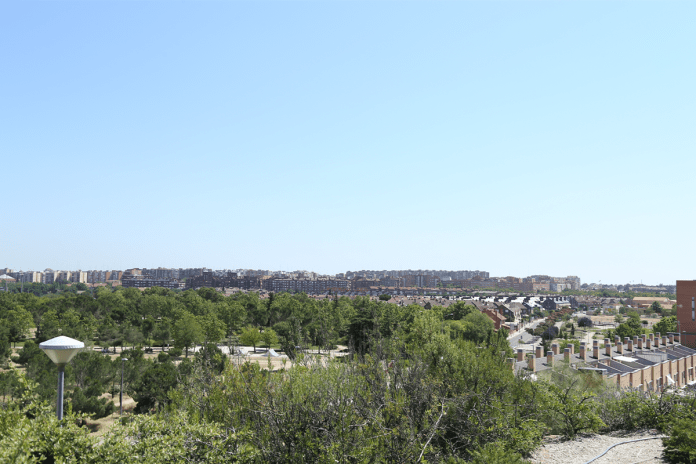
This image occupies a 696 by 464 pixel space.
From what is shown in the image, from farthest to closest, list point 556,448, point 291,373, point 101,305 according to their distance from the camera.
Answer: point 101,305
point 556,448
point 291,373

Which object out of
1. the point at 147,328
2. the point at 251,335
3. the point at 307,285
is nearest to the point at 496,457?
the point at 251,335

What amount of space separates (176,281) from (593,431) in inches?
7307

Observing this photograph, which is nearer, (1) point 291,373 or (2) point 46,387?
(1) point 291,373

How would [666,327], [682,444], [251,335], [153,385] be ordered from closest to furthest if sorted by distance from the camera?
[682,444] < [153,385] < [251,335] < [666,327]

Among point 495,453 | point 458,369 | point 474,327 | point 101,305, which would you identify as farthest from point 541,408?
point 101,305

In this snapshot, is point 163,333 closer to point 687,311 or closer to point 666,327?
point 687,311

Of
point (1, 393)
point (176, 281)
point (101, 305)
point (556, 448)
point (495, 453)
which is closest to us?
point (495, 453)

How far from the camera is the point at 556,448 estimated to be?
920cm

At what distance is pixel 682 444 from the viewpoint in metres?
7.45

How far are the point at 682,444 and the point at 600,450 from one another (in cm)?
163

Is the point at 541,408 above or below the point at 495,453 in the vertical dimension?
below

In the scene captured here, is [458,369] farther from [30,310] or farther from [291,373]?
[30,310]

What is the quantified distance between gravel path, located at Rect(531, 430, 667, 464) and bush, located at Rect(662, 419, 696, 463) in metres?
0.22

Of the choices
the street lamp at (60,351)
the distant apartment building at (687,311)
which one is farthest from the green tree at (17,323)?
the distant apartment building at (687,311)
